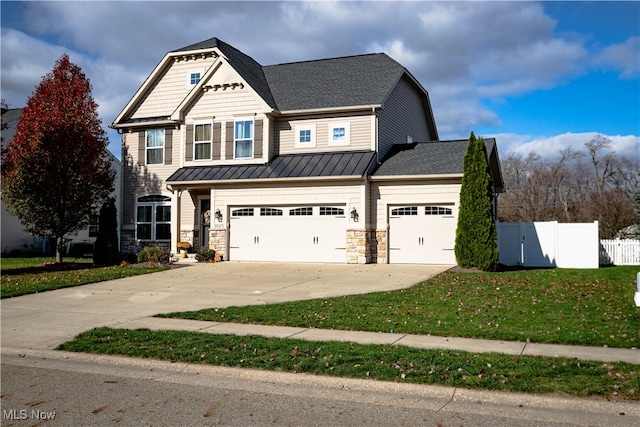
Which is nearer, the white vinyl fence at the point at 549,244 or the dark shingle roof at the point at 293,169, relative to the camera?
the white vinyl fence at the point at 549,244

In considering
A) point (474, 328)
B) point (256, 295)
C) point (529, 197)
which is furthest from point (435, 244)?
point (529, 197)

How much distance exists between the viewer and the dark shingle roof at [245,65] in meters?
23.6

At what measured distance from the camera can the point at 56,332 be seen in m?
9.88

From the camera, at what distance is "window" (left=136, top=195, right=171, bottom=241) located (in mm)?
25266

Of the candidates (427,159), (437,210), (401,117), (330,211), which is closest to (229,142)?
(330,211)

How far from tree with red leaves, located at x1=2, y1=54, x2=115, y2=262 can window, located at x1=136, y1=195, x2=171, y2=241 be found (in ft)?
5.81

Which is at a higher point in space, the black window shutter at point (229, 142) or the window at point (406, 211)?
the black window shutter at point (229, 142)

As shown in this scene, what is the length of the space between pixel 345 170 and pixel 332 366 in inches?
560

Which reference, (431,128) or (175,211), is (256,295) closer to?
(175,211)

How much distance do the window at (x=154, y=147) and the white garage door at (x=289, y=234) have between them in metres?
5.19

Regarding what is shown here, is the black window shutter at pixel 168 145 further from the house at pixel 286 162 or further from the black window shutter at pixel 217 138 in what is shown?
the black window shutter at pixel 217 138

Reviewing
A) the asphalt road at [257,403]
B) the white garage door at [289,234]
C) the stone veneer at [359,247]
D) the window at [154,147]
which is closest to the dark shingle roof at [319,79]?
the window at [154,147]

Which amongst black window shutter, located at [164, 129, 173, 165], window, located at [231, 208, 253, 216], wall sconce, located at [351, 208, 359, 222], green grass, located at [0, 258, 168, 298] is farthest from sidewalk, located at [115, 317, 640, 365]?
black window shutter, located at [164, 129, 173, 165]

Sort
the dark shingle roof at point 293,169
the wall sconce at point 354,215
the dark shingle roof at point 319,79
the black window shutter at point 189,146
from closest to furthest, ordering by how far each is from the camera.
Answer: the wall sconce at point 354,215
the dark shingle roof at point 293,169
the dark shingle roof at point 319,79
the black window shutter at point 189,146
